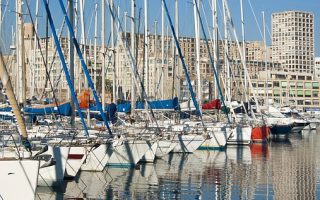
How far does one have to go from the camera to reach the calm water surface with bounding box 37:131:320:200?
85.7ft

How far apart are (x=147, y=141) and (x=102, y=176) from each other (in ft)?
13.1

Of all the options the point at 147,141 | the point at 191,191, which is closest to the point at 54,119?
the point at 147,141

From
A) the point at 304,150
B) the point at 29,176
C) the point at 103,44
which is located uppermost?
the point at 103,44

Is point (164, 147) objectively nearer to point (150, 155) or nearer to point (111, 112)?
point (150, 155)

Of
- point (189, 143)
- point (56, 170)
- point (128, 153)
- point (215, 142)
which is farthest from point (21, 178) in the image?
point (215, 142)

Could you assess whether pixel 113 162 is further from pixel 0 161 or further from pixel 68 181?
pixel 0 161

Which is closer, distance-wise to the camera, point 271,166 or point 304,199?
point 304,199

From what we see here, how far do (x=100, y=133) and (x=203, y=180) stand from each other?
5.19 meters

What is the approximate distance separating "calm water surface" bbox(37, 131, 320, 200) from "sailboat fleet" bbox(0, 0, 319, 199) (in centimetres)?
79

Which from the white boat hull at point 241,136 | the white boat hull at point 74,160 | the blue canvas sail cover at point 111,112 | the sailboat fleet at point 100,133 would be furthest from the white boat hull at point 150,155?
the white boat hull at point 241,136

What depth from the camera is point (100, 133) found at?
31.7 meters

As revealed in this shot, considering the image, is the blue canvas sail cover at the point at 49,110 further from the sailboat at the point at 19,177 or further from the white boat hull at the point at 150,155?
the sailboat at the point at 19,177

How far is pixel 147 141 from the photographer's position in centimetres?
3359

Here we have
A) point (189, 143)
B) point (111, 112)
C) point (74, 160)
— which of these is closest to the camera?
point (74, 160)
